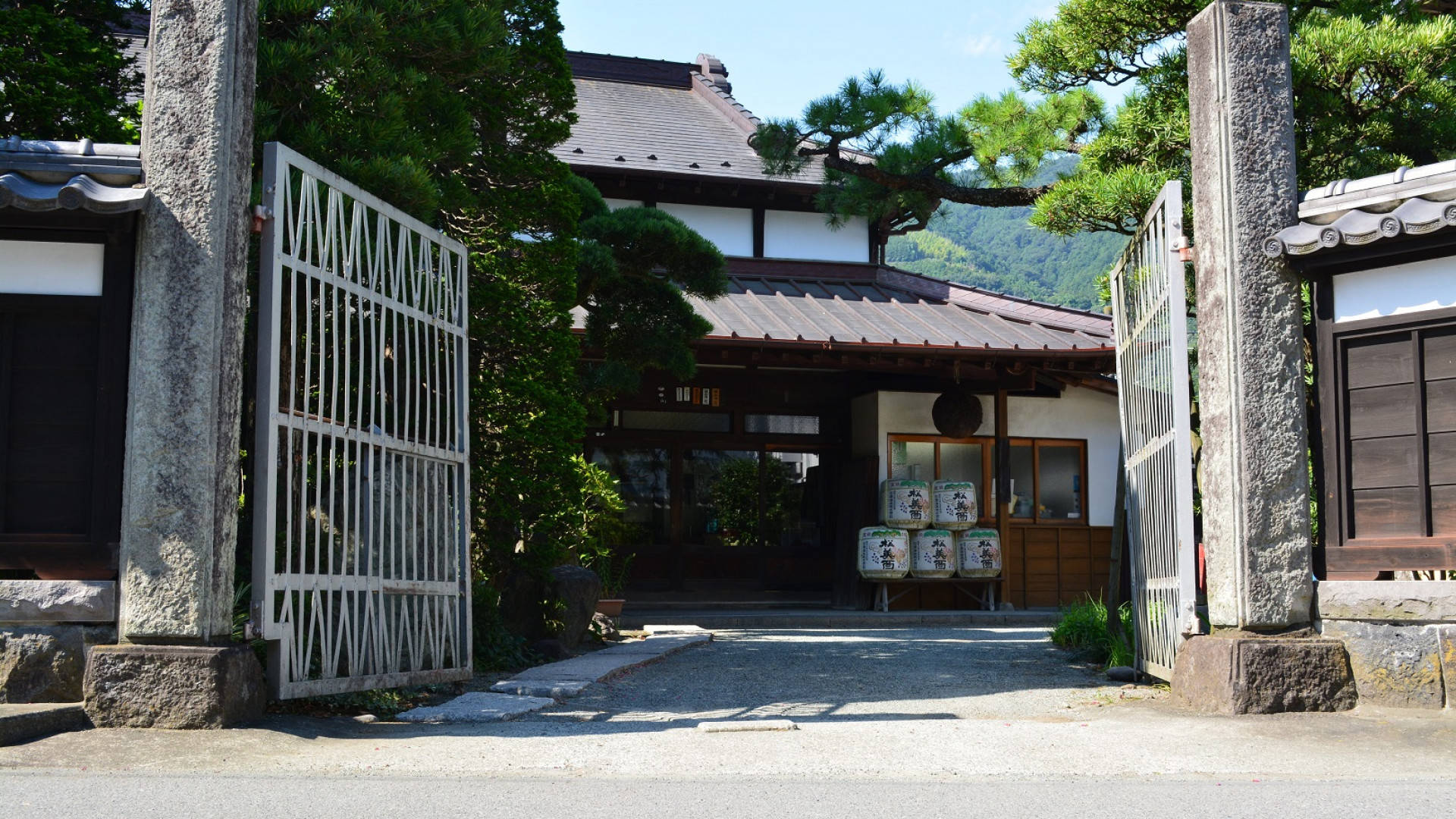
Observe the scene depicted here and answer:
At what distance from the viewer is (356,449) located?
6.09m

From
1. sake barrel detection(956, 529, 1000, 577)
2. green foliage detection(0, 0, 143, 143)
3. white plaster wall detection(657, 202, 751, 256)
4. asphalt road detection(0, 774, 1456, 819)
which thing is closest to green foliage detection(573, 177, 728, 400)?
green foliage detection(0, 0, 143, 143)

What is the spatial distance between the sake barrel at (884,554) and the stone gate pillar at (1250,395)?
7022 millimetres

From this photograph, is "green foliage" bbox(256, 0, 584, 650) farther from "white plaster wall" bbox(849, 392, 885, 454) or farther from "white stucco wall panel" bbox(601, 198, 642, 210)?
"white plaster wall" bbox(849, 392, 885, 454)

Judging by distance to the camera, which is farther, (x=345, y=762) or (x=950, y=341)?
(x=950, y=341)

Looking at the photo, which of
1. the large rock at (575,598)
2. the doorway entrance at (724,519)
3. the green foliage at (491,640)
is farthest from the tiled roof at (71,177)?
the doorway entrance at (724,519)

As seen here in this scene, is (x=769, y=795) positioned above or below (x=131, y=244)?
below

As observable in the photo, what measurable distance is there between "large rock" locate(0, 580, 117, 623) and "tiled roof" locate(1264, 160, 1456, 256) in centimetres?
556

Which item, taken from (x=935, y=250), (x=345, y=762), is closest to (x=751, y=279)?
(x=345, y=762)

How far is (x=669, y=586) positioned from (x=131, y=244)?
29.7 feet

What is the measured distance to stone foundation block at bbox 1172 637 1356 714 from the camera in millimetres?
5559

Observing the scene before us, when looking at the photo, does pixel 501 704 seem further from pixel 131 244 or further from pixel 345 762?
pixel 131 244

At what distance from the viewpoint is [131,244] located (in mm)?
5457

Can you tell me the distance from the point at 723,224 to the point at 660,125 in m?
2.48

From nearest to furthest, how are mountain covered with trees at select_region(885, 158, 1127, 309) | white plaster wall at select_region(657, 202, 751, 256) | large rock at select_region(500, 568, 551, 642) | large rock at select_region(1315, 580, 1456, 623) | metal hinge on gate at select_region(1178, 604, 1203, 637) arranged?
large rock at select_region(1315, 580, 1456, 623) < metal hinge on gate at select_region(1178, 604, 1203, 637) < large rock at select_region(500, 568, 551, 642) < white plaster wall at select_region(657, 202, 751, 256) < mountain covered with trees at select_region(885, 158, 1127, 309)
